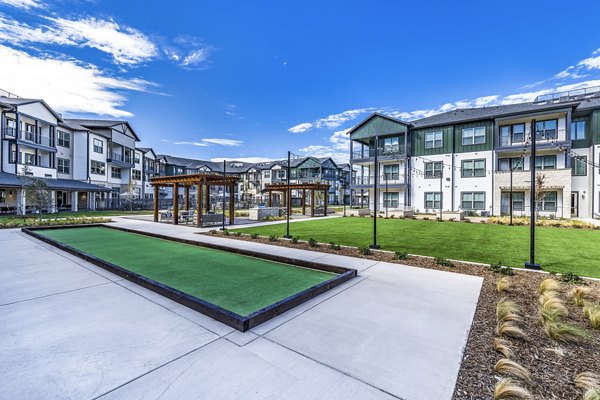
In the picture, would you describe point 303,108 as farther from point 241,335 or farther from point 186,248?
point 241,335

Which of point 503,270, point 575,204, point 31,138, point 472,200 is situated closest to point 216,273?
point 503,270

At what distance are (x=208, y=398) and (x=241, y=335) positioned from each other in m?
1.23

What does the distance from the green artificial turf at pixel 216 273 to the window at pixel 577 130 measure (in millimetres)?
29405

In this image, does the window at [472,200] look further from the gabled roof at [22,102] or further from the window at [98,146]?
the window at [98,146]

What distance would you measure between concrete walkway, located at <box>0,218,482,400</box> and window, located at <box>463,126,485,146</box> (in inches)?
1010

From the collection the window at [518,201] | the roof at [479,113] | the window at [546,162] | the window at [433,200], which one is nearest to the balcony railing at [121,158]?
the roof at [479,113]

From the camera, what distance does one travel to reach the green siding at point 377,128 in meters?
29.9

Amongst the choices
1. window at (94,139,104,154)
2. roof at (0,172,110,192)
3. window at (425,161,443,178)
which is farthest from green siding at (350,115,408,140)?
window at (94,139,104,154)

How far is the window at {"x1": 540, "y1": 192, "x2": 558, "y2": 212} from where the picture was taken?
22.9 meters

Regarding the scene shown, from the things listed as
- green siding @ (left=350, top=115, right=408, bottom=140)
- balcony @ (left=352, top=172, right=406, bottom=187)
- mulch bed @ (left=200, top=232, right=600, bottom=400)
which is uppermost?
green siding @ (left=350, top=115, right=408, bottom=140)

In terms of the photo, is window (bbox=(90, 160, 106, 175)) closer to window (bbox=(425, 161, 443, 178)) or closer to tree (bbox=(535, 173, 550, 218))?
window (bbox=(425, 161, 443, 178))

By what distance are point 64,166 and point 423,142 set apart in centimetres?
4218

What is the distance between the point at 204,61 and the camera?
20.8 m

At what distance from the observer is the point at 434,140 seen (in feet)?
93.5
